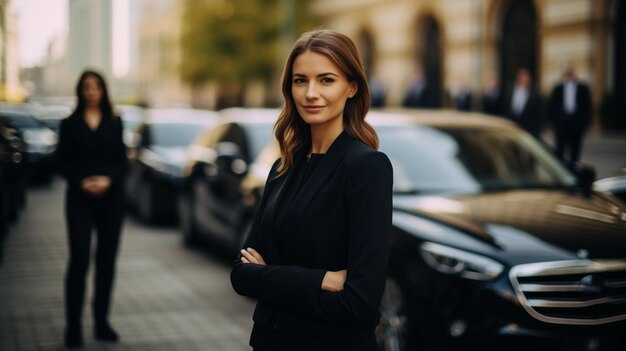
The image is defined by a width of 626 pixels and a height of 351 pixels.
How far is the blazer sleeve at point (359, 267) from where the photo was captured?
2375 millimetres

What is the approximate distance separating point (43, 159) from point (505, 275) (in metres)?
16.3

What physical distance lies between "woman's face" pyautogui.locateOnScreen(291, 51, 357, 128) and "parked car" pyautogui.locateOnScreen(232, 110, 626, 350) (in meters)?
2.39

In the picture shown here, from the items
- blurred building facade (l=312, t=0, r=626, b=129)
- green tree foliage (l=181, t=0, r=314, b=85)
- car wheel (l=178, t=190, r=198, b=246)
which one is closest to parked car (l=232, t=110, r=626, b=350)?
car wheel (l=178, t=190, r=198, b=246)

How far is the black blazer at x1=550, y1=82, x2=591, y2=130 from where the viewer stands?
568 inches

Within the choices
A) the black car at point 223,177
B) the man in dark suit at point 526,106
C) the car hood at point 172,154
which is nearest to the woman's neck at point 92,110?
the black car at point 223,177

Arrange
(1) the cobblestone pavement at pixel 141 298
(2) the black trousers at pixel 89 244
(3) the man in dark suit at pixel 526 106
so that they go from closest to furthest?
(2) the black trousers at pixel 89 244 → (1) the cobblestone pavement at pixel 141 298 → (3) the man in dark suit at pixel 526 106

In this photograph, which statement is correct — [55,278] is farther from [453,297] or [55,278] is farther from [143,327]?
[453,297]

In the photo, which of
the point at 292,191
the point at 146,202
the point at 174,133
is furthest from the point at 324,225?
the point at 174,133

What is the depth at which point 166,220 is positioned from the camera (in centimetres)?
1295

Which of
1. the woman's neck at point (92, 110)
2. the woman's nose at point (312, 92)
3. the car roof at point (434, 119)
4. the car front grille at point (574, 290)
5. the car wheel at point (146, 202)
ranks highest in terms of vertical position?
the woman's nose at point (312, 92)

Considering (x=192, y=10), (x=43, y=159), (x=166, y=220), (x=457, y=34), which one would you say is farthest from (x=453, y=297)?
(x=192, y=10)

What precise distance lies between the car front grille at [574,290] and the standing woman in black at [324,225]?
2301mm

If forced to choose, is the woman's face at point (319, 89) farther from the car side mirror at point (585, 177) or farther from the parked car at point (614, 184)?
the parked car at point (614, 184)

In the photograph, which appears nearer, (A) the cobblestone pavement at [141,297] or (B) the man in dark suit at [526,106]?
(A) the cobblestone pavement at [141,297]
